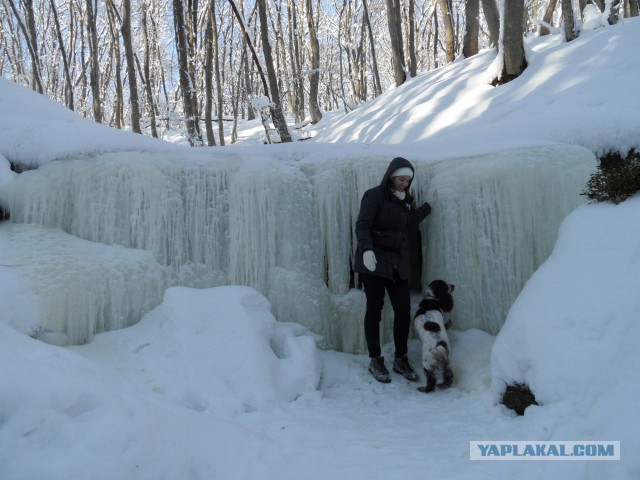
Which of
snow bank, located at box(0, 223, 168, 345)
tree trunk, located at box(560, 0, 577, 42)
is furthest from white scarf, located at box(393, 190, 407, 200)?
tree trunk, located at box(560, 0, 577, 42)

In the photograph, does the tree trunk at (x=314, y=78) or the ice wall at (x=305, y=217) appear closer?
the ice wall at (x=305, y=217)

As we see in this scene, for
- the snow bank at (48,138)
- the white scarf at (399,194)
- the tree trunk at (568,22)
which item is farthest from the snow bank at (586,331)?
the tree trunk at (568,22)

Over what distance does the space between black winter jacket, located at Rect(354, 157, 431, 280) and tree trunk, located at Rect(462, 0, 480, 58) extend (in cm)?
770

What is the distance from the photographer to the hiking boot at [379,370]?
3445mm

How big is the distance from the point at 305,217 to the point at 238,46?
65.9 feet

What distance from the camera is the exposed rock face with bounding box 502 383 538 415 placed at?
2516 millimetres

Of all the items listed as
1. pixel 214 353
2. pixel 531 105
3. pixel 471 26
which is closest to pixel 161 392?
pixel 214 353

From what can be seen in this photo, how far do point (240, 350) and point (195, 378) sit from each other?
386mm

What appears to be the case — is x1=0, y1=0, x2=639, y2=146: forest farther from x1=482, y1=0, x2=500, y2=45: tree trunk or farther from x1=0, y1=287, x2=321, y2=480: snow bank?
x1=0, y1=287, x2=321, y2=480: snow bank

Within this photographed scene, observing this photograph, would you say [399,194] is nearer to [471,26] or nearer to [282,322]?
[282,322]

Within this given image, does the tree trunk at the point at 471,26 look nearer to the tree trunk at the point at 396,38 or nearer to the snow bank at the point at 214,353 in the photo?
the tree trunk at the point at 396,38

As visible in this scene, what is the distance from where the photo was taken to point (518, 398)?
259 cm

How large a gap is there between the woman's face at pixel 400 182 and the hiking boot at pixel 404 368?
148 cm

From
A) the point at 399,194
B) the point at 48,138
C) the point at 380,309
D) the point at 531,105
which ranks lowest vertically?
the point at 380,309
